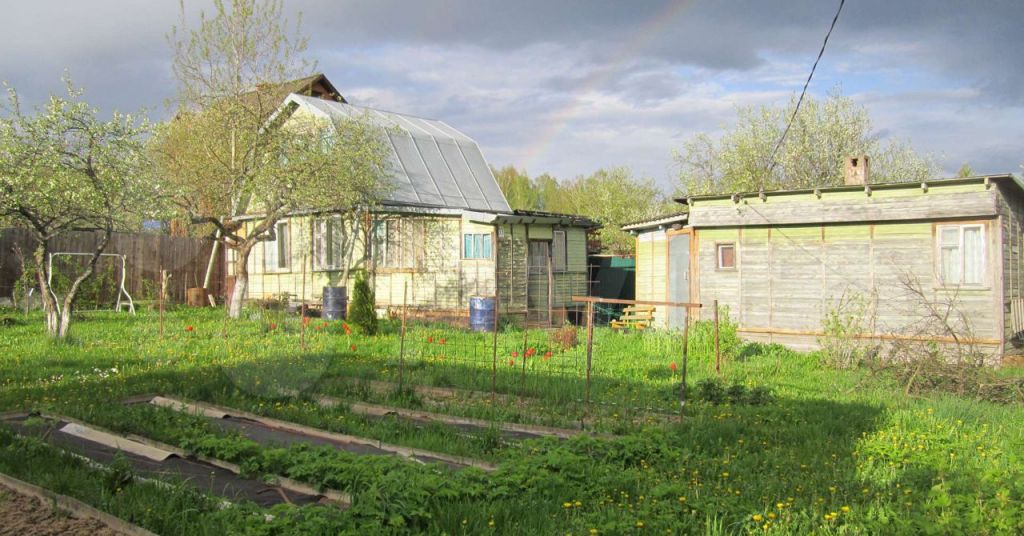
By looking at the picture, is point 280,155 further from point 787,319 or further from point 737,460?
point 737,460

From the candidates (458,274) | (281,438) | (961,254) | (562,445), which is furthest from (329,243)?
(562,445)

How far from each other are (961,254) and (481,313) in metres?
10.6

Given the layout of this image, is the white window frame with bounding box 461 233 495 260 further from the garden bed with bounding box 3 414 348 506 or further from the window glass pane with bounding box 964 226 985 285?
the garden bed with bounding box 3 414 348 506

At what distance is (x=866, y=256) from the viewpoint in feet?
54.7

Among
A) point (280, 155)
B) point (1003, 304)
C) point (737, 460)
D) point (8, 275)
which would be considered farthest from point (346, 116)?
point (737, 460)

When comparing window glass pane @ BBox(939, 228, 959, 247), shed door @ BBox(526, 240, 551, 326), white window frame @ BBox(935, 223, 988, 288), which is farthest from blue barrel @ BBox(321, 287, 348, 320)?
window glass pane @ BBox(939, 228, 959, 247)

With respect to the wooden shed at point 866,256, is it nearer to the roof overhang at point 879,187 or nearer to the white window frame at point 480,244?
the roof overhang at point 879,187

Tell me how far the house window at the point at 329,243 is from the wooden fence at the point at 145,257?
19.1ft

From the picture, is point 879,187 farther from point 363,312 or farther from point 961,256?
point 363,312

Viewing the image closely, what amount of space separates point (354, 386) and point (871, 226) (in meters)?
11.5

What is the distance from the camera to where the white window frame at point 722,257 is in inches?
718

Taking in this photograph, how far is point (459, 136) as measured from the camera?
3030 centimetres

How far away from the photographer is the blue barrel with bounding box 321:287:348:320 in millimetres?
21984

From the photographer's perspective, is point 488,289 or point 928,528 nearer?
point 928,528
